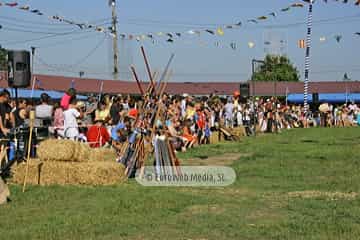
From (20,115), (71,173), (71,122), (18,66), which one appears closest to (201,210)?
(71,173)

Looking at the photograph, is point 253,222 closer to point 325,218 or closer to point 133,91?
point 325,218

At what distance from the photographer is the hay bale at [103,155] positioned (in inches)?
525

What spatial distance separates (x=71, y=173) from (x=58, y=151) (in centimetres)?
54

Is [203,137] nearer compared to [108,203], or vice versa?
[108,203]

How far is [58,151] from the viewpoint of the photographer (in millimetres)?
12078

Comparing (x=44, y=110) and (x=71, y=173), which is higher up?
(x=44, y=110)

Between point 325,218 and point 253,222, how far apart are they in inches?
38.4

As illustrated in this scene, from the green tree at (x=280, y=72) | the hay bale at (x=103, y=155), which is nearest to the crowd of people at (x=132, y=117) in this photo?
the hay bale at (x=103, y=155)

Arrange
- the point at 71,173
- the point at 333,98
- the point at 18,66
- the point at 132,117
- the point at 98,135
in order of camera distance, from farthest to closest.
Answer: the point at 333,98, the point at 98,135, the point at 132,117, the point at 18,66, the point at 71,173

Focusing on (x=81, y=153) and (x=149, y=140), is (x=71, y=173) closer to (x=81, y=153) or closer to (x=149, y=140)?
(x=81, y=153)

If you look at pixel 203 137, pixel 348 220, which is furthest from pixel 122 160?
pixel 203 137

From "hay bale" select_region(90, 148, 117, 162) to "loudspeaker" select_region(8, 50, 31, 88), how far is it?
90.4 inches

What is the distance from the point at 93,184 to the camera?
1170cm

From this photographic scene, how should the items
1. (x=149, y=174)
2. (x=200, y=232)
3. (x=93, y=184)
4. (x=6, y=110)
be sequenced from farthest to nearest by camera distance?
(x=6, y=110)
(x=149, y=174)
(x=93, y=184)
(x=200, y=232)
